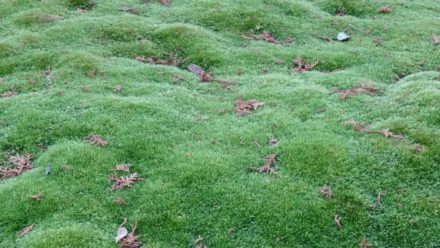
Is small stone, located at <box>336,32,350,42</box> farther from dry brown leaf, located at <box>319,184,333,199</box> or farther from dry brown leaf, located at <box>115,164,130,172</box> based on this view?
dry brown leaf, located at <box>115,164,130,172</box>

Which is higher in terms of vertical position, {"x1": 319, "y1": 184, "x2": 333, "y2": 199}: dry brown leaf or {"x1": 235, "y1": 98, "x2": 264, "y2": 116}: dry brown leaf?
{"x1": 235, "y1": 98, "x2": 264, "y2": 116}: dry brown leaf

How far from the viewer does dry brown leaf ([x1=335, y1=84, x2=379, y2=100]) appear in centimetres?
1934

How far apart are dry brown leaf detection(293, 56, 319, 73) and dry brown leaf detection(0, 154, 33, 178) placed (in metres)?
11.4

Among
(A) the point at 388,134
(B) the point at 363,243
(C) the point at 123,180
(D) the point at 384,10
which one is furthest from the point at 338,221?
(D) the point at 384,10

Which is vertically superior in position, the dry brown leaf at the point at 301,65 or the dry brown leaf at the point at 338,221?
the dry brown leaf at the point at 301,65

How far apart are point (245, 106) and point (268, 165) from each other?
392 centimetres

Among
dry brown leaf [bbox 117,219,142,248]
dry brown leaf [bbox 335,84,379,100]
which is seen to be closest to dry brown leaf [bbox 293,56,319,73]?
dry brown leaf [bbox 335,84,379,100]

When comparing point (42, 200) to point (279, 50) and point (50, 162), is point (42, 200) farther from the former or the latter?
point (279, 50)

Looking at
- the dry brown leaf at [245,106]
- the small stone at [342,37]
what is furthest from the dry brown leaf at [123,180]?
the small stone at [342,37]

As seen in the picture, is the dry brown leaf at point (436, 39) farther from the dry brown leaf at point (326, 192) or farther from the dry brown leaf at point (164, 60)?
the dry brown leaf at point (326, 192)

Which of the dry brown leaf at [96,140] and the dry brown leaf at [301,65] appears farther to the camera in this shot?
the dry brown leaf at [301,65]

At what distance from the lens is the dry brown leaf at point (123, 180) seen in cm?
1474

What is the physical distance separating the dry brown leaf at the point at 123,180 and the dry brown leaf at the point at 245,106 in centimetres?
482

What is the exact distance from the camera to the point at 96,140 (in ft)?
54.2
